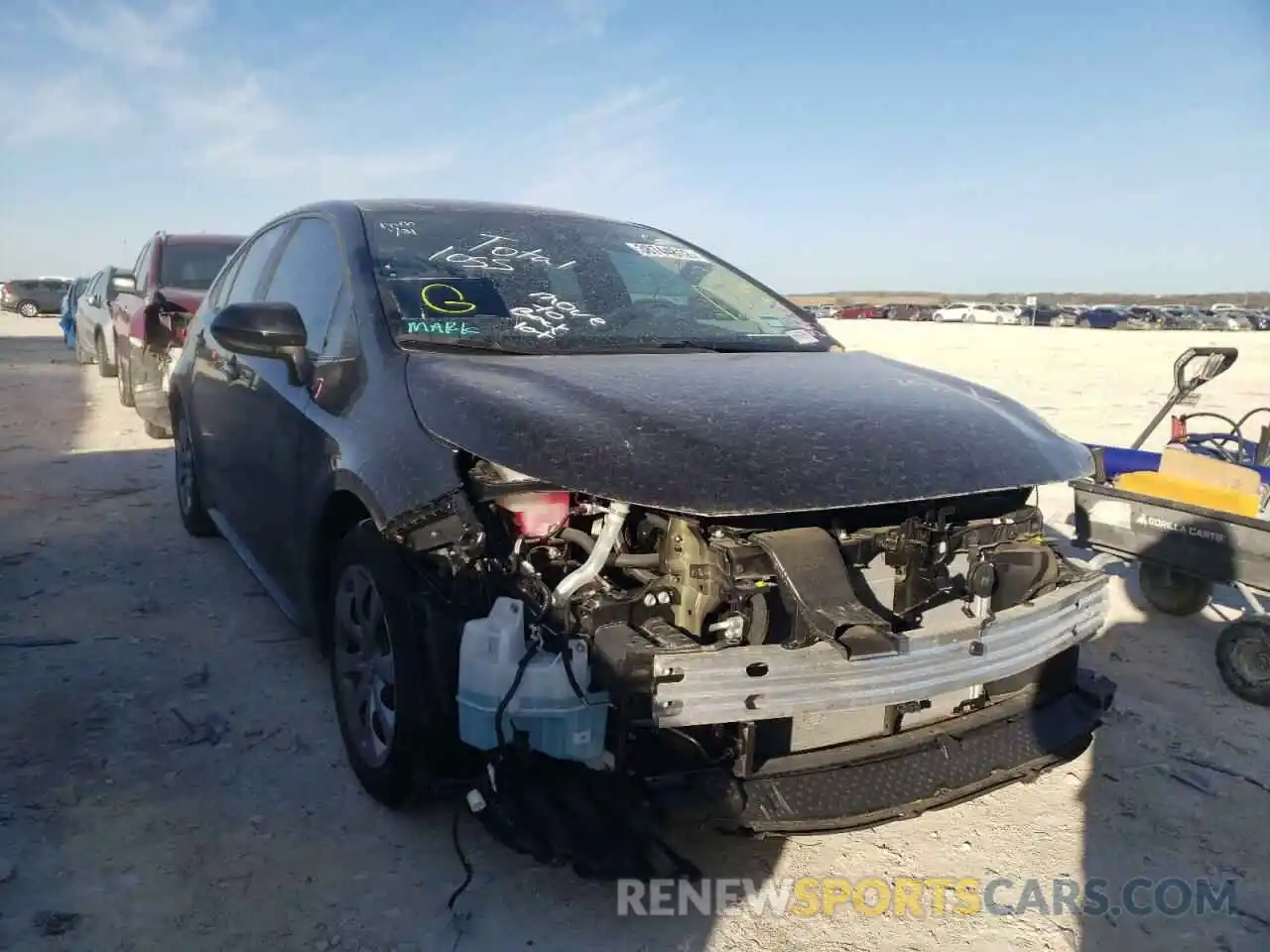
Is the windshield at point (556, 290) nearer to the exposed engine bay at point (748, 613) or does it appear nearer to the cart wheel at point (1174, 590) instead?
the exposed engine bay at point (748, 613)

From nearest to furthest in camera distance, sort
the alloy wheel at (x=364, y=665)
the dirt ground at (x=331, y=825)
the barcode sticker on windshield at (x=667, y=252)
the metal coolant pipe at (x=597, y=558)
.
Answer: the metal coolant pipe at (x=597, y=558)
the dirt ground at (x=331, y=825)
the alloy wheel at (x=364, y=665)
the barcode sticker on windshield at (x=667, y=252)

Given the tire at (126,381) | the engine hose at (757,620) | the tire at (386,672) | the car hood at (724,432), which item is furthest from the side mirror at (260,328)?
the tire at (126,381)

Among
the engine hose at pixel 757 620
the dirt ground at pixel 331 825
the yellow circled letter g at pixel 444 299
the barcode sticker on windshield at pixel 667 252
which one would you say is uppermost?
the barcode sticker on windshield at pixel 667 252

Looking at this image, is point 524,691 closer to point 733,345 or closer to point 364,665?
point 364,665

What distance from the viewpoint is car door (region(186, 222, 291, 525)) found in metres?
4.17

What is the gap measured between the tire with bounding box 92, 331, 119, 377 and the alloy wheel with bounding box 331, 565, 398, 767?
1233 centimetres

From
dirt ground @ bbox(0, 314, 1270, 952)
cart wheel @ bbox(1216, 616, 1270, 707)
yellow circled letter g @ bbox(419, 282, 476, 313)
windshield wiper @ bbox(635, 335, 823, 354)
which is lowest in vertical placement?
dirt ground @ bbox(0, 314, 1270, 952)

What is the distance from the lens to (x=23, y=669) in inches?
147

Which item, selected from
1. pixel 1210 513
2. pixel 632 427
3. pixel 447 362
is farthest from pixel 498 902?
pixel 1210 513

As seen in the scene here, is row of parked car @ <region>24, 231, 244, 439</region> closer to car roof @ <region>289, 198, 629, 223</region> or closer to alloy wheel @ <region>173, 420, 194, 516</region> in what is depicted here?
alloy wheel @ <region>173, 420, 194, 516</region>

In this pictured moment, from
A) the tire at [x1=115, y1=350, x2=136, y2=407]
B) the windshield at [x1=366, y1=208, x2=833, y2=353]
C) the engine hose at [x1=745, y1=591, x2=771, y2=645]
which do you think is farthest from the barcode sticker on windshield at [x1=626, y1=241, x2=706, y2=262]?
the tire at [x1=115, y1=350, x2=136, y2=407]

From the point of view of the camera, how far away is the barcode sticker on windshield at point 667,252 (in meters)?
3.94

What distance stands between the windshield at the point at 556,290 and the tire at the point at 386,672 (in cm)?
74

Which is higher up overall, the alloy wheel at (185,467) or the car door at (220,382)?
the car door at (220,382)
